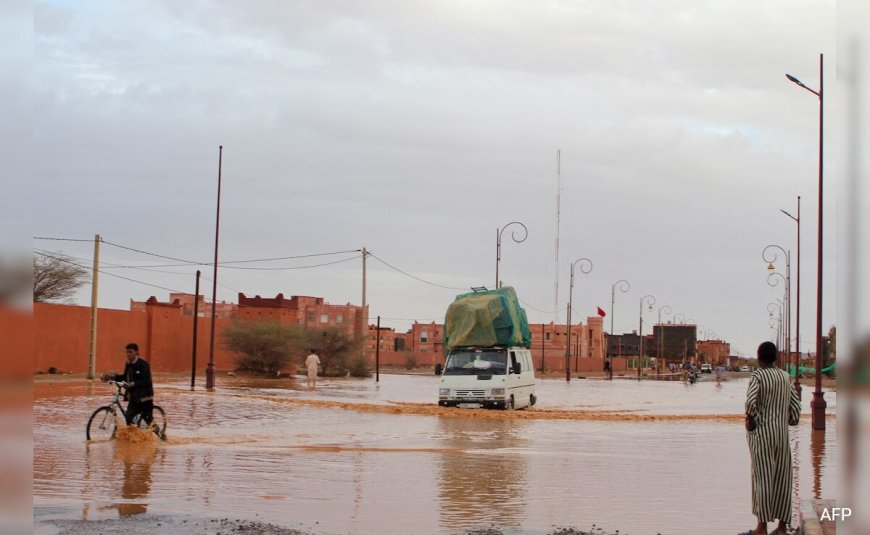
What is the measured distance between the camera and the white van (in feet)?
101

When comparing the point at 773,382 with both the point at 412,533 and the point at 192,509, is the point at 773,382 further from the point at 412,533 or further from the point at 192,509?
the point at 192,509

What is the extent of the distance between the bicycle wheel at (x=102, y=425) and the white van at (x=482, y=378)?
45.0ft

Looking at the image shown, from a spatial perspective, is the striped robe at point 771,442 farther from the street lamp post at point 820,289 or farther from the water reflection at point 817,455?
the street lamp post at point 820,289

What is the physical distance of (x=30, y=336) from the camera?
4.46 meters

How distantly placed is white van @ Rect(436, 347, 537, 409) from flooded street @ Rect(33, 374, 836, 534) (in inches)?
30.3

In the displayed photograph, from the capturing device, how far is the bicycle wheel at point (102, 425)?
1880cm

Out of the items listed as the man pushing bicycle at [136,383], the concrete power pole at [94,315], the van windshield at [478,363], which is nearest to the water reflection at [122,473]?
the man pushing bicycle at [136,383]

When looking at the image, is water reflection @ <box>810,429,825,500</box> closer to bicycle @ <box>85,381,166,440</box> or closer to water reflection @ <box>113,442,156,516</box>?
water reflection @ <box>113,442,156,516</box>

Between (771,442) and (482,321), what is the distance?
21.9 metres

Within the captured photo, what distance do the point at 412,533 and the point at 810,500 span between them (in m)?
4.93

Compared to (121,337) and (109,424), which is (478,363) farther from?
(121,337)

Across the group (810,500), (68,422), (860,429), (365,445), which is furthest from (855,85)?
(68,422)

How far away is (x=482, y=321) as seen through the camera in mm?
31875

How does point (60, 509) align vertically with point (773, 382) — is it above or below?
below
